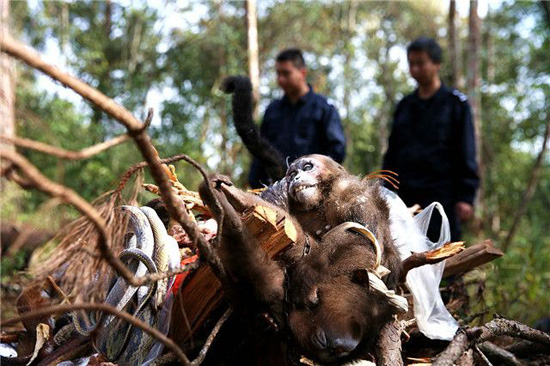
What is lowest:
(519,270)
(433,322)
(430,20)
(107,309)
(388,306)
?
(519,270)

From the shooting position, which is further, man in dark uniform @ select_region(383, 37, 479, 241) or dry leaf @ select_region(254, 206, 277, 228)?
man in dark uniform @ select_region(383, 37, 479, 241)

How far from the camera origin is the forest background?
11031mm

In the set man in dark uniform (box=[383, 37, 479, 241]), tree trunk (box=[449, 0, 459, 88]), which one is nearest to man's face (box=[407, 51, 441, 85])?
man in dark uniform (box=[383, 37, 479, 241])

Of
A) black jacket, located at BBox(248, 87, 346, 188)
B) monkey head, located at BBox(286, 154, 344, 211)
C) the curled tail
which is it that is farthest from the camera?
black jacket, located at BBox(248, 87, 346, 188)

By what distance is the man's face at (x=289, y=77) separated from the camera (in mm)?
5602

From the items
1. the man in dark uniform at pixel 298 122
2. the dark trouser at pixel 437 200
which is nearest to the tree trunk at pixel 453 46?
the man in dark uniform at pixel 298 122

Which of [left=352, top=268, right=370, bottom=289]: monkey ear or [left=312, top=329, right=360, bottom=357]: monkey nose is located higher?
[left=352, top=268, right=370, bottom=289]: monkey ear

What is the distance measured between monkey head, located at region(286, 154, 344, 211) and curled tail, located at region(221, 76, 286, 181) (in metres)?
0.96

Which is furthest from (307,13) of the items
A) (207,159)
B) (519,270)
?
(519,270)

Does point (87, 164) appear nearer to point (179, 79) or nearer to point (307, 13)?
point (179, 79)

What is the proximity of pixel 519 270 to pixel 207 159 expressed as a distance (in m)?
5.41

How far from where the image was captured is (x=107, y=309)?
5.07 ft

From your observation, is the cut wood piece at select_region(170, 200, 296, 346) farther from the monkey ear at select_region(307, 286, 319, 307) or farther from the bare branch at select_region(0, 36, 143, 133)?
the bare branch at select_region(0, 36, 143, 133)

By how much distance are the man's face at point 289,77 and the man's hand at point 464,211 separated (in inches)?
73.1
